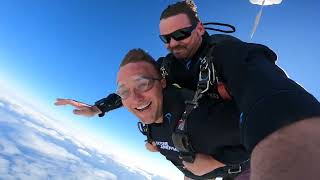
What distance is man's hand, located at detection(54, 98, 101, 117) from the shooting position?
4414 millimetres

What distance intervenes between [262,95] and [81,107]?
3433mm

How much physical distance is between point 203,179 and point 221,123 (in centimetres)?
150

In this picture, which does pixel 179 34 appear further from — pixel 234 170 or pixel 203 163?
pixel 234 170

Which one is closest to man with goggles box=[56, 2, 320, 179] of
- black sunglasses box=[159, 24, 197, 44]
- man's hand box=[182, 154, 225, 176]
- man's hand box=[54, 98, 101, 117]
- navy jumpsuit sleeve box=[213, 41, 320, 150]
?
navy jumpsuit sleeve box=[213, 41, 320, 150]

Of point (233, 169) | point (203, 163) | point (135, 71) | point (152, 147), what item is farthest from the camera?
point (152, 147)

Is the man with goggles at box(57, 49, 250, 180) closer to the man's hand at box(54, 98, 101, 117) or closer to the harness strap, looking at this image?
the harness strap

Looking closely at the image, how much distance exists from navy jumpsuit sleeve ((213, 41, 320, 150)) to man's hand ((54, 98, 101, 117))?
2.83 m

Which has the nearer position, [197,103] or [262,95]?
[262,95]

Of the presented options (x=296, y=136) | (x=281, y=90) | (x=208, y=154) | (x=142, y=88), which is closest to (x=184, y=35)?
(x=142, y=88)

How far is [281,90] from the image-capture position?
1.33m

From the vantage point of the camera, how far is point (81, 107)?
4.46 metres

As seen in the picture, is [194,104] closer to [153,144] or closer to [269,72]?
[269,72]

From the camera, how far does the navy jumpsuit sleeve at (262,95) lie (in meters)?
1.18

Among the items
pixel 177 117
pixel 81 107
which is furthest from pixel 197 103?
pixel 81 107
